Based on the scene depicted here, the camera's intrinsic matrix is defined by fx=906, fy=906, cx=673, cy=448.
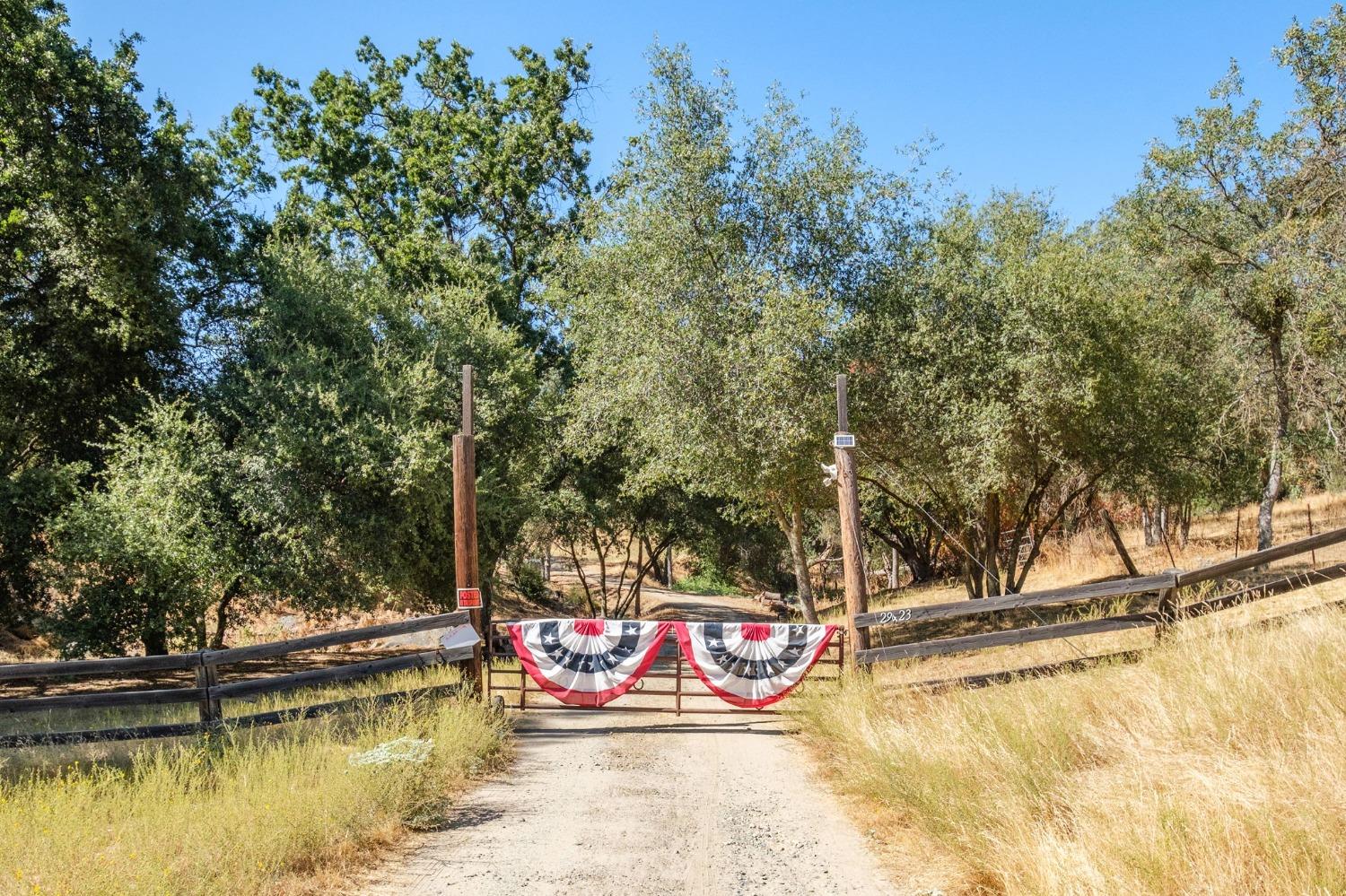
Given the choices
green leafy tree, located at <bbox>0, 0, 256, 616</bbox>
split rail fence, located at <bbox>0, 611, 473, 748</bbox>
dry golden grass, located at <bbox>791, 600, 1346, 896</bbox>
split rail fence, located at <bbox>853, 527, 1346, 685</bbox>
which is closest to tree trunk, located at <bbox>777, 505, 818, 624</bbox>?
split rail fence, located at <bbox>853, 527, 1346, 685</bbox>

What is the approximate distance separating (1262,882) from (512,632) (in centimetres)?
1028

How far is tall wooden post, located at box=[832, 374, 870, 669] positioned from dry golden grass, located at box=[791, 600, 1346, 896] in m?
2.72

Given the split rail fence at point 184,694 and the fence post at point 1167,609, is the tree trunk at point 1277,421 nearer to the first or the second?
the fence post at point 1167,609

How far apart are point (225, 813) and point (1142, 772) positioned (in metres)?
6.03

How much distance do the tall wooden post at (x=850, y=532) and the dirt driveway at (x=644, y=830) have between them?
183cm

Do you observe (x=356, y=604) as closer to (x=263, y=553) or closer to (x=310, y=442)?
(x=263, y=553)

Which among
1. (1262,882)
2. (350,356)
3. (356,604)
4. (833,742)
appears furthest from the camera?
(350,356)

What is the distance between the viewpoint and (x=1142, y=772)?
5605mm

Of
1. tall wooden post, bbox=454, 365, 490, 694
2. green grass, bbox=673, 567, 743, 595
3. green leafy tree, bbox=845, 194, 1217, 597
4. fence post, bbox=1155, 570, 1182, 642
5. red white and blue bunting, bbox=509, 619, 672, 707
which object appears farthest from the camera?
green grass, bbox=673, 567, 743, 595

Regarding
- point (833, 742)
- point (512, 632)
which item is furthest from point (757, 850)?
point (512, 632)

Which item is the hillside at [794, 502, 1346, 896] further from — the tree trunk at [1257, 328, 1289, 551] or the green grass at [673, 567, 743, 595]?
the green grass at [673, 567, 743, 595]

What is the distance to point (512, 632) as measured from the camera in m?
13.0

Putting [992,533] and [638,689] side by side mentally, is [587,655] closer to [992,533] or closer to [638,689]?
[638,689]

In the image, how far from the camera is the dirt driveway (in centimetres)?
598
